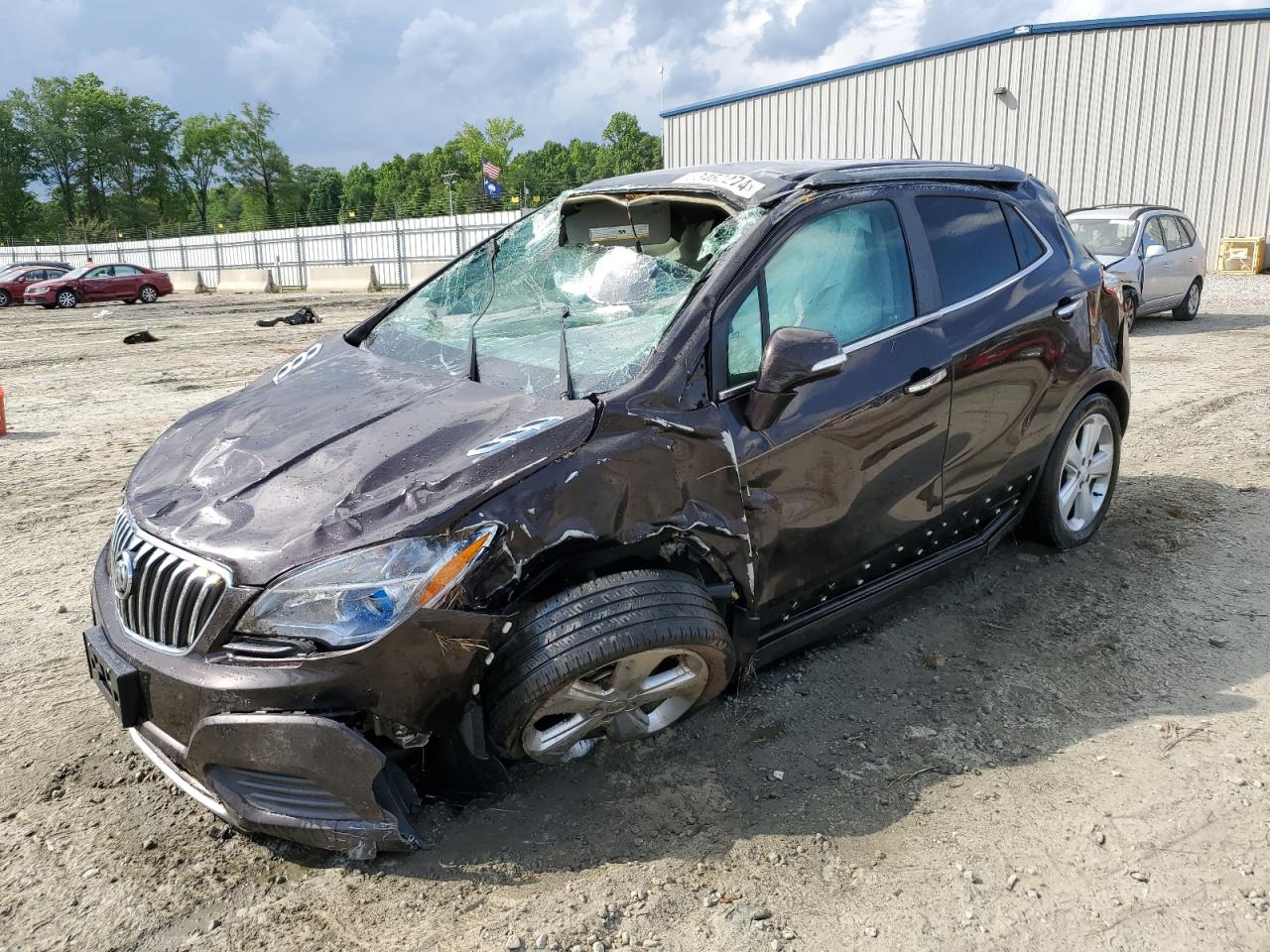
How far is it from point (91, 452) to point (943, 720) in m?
6.79

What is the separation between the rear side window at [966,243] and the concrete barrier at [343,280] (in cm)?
2842

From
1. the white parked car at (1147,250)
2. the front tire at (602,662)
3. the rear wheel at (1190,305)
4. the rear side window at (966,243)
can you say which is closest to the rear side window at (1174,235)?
the white parked car at (1147,250)

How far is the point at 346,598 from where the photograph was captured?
2.41 metres

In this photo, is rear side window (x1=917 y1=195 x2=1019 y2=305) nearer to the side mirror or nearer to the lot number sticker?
the side mirror

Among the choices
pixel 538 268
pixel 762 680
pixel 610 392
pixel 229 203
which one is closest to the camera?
pixel 610 392

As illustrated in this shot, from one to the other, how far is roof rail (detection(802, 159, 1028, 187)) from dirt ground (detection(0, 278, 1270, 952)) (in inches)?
68.9

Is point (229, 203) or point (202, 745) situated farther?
point (229, 203)

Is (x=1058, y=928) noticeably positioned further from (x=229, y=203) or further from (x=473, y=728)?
(x=229, y=203)

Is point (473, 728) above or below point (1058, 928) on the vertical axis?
above

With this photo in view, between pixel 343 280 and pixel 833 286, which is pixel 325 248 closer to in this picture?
pixel 343 280

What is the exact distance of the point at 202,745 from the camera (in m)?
2.41

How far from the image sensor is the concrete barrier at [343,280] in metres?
30.7

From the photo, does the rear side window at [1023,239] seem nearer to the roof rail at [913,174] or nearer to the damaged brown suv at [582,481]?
the damaged brown suv at [582,481]

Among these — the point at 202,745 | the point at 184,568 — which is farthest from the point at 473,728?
the point at 184,568
